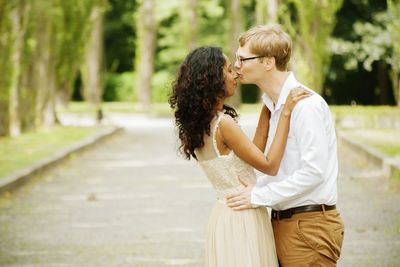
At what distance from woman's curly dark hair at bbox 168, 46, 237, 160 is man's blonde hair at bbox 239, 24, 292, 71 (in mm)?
163

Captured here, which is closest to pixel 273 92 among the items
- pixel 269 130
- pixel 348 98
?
pixel 269 130

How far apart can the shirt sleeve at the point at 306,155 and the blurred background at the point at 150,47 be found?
1027 millimetres

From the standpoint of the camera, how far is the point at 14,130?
22.8 meters

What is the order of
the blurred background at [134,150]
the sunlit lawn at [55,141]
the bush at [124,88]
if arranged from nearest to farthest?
the blurred background at [134,150] < the sunlit lawn at [55,141] < the bush at [124,88]

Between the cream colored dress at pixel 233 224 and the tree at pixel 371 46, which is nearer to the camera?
the cream colored dress at pixel 233 224

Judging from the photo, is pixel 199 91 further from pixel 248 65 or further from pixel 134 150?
pixel 134 150

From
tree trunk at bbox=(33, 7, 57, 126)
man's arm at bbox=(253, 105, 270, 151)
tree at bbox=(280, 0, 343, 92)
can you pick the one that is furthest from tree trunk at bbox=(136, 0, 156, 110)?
man's arm at bbox=(253, 105, 270, 151)

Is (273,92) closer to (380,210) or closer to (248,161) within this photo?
→ (248,161)

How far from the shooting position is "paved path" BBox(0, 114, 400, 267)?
7914 mm

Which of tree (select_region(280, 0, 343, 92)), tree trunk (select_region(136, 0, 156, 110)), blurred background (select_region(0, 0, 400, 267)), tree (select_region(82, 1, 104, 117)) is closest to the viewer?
blurred background (select_region(0, 0, 400, 267))

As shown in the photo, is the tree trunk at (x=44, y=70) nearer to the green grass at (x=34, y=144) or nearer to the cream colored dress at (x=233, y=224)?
the green grass at (x=34, y=144)

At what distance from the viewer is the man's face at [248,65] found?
3971mm

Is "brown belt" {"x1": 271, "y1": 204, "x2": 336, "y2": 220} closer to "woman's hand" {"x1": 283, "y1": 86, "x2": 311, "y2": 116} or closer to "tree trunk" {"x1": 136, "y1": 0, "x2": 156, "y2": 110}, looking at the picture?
"woman's hand" {"x1": 283, "y1": 86, "x2": 311, "y2": 116}

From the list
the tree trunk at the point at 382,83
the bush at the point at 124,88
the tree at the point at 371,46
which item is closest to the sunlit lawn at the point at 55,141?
the tree at the point at 371,46
